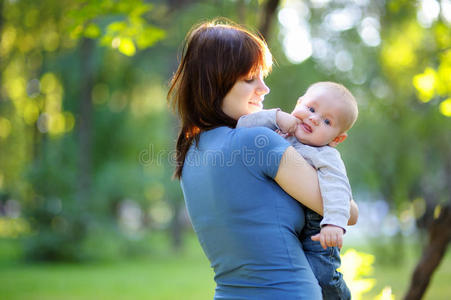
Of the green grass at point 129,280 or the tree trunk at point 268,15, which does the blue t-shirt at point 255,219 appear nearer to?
the tree trunk at point 268,15

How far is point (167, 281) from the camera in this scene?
1003 cm

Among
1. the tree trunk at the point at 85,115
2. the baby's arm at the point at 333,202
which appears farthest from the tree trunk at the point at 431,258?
the tree trunk at the point at 85,115

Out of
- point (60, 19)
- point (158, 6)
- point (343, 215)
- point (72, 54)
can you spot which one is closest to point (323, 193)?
point (343, 215)

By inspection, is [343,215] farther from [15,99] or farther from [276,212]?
[15,99]

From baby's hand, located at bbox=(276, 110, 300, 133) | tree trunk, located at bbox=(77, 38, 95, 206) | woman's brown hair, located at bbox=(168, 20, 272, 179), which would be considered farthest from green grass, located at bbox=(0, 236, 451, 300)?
woman's brown hair, located at bbox=(168, 20, 272, 179)

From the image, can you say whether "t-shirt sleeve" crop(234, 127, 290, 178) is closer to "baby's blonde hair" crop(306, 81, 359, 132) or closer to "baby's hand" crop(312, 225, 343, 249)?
"baby's hand" crop(312, 225, 343, 249)

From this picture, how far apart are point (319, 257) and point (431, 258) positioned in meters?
2.18

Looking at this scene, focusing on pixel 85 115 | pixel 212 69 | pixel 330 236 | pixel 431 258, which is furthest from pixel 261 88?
pixel 85 115

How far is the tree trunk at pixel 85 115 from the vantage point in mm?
14016

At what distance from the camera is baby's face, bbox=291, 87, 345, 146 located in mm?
1640

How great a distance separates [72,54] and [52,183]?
5213 millimetres

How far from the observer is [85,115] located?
1523 cm

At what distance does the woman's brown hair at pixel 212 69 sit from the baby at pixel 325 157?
12 cm

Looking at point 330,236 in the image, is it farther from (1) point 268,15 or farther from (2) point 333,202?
(1) point 268,15
